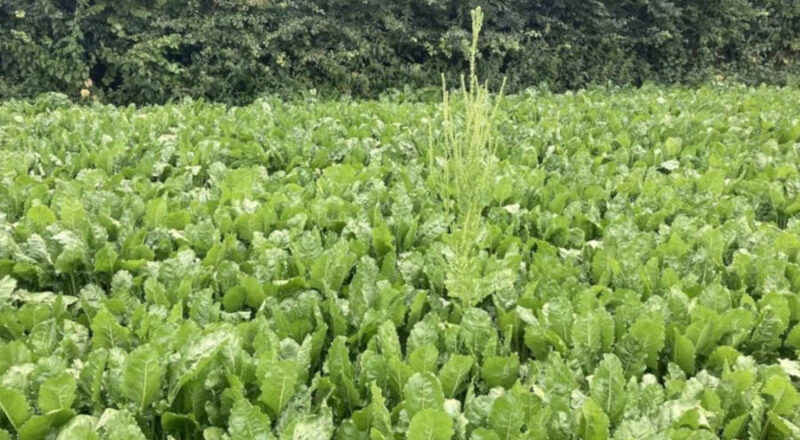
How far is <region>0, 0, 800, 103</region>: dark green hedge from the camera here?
11.6m

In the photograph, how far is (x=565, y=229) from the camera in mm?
3297

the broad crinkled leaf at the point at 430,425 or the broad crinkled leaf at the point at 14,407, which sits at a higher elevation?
the broad crinkled leaf at the point at 430,425

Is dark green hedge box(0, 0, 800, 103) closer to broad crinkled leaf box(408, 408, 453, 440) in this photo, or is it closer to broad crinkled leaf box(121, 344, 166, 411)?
broad crinkled leaf box(121, 344, 166, 411)

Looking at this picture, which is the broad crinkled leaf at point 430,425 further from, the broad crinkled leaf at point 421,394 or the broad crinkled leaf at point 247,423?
the broad crinkled leaf at point 247,423

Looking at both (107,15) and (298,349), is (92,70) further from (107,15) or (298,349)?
(298,349)

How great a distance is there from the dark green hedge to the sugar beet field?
306 inches

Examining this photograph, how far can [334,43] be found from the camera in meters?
12.9

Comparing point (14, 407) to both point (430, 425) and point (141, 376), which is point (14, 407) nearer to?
point (141, 376)

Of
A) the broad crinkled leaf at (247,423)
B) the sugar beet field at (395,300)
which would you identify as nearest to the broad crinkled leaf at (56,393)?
the sugar beet field at (395,300)

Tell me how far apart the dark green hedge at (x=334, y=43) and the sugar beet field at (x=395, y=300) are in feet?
25.5

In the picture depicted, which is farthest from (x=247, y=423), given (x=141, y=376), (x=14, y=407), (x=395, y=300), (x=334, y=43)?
(x=334, y=43)

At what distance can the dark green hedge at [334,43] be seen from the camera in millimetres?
11594

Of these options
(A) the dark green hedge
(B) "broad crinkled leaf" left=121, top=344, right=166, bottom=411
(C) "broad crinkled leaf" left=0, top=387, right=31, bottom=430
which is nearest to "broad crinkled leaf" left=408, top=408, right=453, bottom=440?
(B) "broad crinkled leaf" left=121, top=344, right=166, bottom=411

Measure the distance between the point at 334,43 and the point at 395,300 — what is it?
11.1 meters
